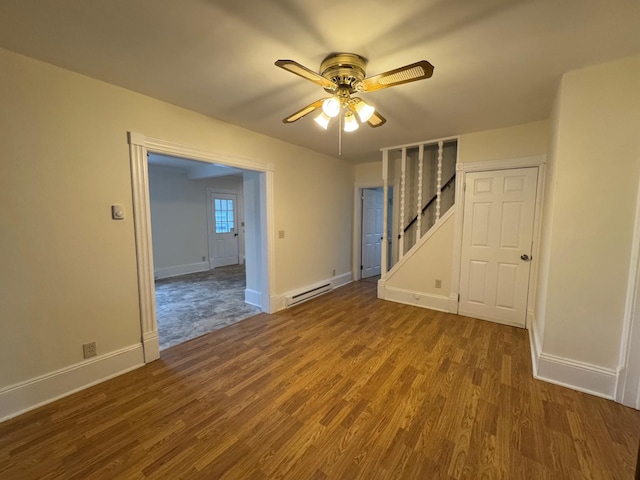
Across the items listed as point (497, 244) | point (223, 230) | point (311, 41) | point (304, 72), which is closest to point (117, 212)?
point (304, 72)

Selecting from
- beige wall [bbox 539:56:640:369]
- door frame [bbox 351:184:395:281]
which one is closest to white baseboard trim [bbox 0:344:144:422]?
beige wall [bbox 539:56:640:369]

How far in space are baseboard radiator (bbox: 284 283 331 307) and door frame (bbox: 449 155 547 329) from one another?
197 cm

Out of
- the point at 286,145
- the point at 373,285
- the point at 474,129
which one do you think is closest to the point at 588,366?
the point at 474,129

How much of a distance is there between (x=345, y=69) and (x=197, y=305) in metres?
3.77

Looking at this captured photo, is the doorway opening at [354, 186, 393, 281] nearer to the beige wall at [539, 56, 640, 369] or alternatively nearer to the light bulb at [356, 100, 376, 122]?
the beige wall at [539, 56, 640, 369]

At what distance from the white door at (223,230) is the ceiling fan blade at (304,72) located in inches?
232

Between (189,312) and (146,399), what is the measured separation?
6.16ft

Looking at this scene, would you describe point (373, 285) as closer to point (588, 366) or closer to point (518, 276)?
point (518, 276)

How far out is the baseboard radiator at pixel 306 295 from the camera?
3.92 m

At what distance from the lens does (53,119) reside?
1.90m

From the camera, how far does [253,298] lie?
409 cm

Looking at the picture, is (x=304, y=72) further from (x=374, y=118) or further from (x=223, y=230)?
(x=223, y=230)

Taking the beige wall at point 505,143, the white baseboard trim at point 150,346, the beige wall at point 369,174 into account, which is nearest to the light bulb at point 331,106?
the beige wall at point 505,143

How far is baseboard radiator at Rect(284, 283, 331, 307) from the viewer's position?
3.92 meters
